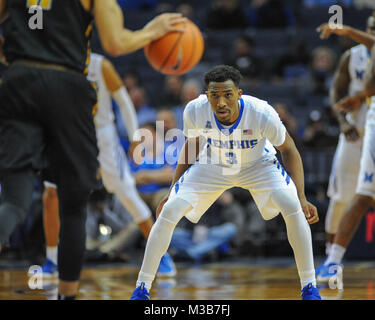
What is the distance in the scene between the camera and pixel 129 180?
6.20 m

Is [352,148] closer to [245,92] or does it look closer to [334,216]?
[334,216]

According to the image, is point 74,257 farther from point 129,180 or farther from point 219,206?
point 219,206

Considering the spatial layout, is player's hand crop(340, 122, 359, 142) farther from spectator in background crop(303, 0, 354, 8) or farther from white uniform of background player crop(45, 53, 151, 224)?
spectator in background crop(303, 0, 354, 8)

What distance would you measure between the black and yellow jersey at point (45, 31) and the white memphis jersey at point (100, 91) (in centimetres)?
267

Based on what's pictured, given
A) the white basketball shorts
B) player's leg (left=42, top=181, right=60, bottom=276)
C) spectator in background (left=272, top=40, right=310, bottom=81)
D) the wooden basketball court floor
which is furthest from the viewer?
spectator in background (left=272, top=40, right=310, bottom=81)

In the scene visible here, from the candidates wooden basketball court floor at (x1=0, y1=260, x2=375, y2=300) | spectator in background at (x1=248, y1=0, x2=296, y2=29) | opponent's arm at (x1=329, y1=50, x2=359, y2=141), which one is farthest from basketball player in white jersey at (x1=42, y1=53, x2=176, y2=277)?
spectator in background at (x1=248, y1=0, x2=296, y2=29)

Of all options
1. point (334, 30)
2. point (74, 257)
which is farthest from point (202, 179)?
point (334, 30)

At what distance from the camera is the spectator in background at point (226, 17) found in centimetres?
1276

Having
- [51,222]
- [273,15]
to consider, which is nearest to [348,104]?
[51,222]

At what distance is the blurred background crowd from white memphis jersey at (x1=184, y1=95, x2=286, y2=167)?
3.41 metres

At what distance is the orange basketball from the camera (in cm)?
478

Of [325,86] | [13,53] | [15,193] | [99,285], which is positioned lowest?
[99,285]

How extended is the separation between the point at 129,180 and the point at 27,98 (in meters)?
3.02

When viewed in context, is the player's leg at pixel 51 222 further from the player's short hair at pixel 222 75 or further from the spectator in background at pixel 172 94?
the spectator in background at pixel 172 94
